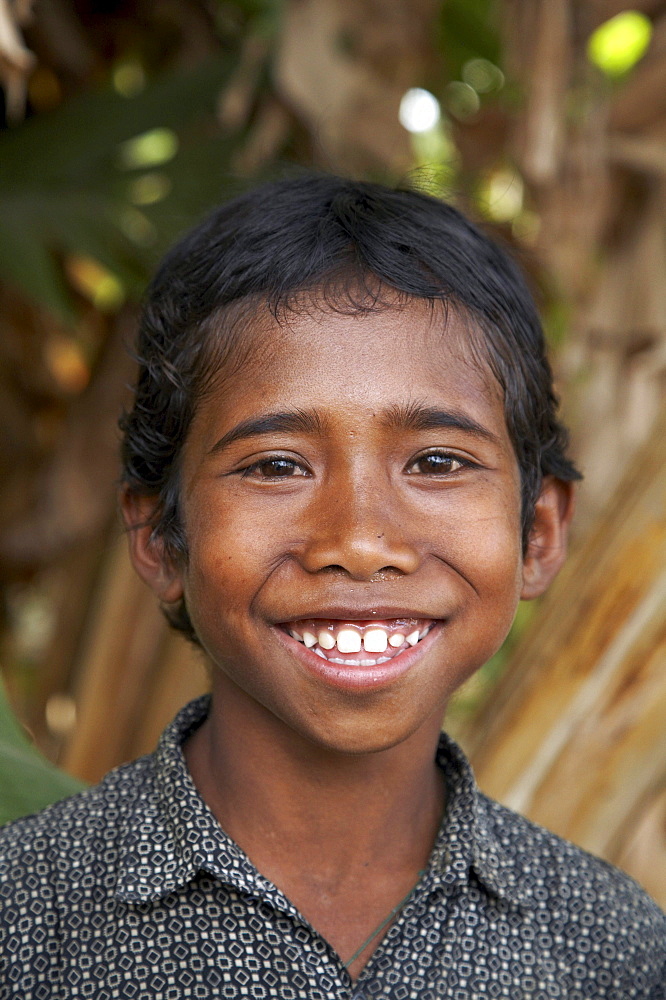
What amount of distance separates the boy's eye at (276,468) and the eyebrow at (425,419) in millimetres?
107

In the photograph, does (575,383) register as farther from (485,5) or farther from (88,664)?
(88,664)

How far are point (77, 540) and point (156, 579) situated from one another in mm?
1436

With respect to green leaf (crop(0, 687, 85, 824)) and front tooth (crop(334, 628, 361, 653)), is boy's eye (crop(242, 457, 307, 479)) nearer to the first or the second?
front tooth (crop(334, 628, 361, 653))

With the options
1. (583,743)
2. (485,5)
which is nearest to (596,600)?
(583,743)

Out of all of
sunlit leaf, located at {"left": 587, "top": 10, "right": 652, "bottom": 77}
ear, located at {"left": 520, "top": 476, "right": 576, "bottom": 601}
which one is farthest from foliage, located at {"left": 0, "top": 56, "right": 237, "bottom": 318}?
ear, located at {"left": 520, "top": 476, "right": 576, "bottom": 601}

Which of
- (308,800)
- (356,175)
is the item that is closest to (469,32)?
(356,175)

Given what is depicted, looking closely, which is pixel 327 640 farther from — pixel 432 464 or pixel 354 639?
pixel 432 464

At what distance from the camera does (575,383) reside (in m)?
2.25

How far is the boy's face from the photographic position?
1118 mm

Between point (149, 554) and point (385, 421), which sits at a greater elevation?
point (385, 421)

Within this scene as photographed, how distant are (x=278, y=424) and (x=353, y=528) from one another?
0.14 meters

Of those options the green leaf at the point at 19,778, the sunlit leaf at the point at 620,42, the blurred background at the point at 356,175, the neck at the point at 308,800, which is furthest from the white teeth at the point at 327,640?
the sunlit leaf at the point at 620,42

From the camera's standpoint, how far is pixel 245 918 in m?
1.14

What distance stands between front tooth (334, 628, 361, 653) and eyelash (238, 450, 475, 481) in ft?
0.55
